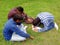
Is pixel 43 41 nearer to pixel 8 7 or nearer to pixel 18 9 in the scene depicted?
pixel 18 9

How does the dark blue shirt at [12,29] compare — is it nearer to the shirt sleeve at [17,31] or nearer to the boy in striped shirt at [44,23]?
the shirt sleeve at [17,31]

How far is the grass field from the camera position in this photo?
6.23m

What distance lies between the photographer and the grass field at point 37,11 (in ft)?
20.4

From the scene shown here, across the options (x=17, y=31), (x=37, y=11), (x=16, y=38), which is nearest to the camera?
(x=17, y=31)

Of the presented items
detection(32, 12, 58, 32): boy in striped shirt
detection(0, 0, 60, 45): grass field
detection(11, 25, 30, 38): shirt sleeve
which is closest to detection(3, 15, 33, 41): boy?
detection(11, 25, 30, 38): shirt sleeve

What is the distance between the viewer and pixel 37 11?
26.4ft

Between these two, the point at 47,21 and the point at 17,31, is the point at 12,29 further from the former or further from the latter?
the point at 47,21

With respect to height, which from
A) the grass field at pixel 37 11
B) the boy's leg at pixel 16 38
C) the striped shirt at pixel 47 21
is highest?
the striped shirt at pixel 47 21

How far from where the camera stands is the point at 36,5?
28.3 feet

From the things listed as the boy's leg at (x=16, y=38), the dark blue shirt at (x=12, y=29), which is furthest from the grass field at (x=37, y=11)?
the dark blue shirt at (x=12, y=29)

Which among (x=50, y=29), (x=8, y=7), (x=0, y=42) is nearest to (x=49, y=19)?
(x=50, y=29)

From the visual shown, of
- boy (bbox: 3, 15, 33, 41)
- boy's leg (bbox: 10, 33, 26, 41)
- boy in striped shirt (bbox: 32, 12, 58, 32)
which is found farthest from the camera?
boy in striped shirt (bbox: 32, 12, 58, 32)

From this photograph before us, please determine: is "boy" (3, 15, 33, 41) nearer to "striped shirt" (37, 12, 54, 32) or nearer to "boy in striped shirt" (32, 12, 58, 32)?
"boy in striped shirt" (32, 12, 58, 32)

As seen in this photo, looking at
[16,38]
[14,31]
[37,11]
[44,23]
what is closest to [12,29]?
[14,31]
